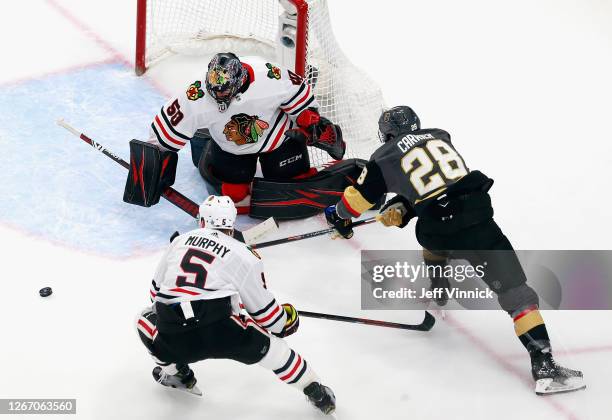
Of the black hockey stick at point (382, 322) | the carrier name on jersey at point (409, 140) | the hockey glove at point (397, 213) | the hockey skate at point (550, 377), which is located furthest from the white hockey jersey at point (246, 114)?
the hockey skate at point (550, 377)

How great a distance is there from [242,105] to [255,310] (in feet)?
4.02

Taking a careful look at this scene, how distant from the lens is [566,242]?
A: 4.64 m

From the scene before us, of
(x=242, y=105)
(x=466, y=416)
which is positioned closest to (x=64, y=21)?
(x=242, y=105)

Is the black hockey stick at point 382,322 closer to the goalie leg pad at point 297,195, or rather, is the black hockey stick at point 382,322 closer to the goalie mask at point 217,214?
the goalie mask at point 217,214

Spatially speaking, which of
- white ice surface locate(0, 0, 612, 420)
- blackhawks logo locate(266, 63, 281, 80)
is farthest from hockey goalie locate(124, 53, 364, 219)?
white ice surface locate(0, 0, 612, 420)

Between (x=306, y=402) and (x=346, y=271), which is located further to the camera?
(x=346, y=271)

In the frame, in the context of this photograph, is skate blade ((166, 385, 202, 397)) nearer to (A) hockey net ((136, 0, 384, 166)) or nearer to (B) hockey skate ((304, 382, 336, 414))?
(B) hockey skate ((304, 382, 336, 414))

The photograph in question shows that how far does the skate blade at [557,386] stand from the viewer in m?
3.76

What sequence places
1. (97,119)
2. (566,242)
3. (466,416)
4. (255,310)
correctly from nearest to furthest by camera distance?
(255,310), (466,416), (566,242), (97,119)

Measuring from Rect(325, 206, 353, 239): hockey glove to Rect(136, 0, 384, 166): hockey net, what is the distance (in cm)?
87

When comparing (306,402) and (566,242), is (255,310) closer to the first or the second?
(306,402)

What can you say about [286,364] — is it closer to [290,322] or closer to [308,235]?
[290,322]

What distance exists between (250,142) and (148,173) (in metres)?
0.46

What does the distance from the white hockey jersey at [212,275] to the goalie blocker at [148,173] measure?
3.47 ft
